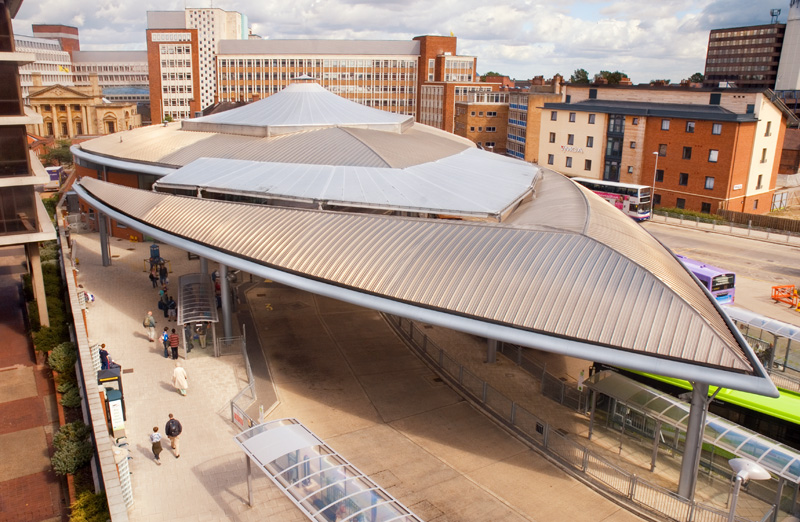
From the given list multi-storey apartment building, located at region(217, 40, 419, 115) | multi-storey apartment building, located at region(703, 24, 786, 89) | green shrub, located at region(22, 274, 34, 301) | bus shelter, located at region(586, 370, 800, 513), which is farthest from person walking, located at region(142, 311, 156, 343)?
multi-storey apartment building, located at region(703, 24, 786, 89)

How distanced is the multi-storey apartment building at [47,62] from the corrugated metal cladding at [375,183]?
149 metres

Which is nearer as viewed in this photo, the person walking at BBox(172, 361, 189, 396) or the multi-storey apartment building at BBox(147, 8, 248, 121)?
the person walking at BBox(172, 361, 189, 396)

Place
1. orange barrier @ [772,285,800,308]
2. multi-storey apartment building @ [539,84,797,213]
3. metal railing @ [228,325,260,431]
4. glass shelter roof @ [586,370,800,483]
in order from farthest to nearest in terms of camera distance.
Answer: multi-storey apartment building @ [539,84,797,213] → orange barrier @ [772,285,800,308] → metal railing @ [228,325,260,431] → glass shelter roof @ [586,370,800,483]

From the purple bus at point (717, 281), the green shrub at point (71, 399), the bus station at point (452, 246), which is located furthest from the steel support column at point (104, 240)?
the purple bus at point (717, 281)

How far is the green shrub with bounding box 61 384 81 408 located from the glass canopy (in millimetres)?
8460

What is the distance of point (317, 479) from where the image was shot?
14.4 m

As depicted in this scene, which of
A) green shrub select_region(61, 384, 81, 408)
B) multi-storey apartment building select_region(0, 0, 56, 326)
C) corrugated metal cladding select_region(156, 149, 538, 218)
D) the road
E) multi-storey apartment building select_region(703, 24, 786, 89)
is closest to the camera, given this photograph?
green shrub select_region(61, 384, 81, 408)

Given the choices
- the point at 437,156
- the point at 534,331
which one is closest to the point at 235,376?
the point at 534,331

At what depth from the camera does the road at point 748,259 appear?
35.6 meters

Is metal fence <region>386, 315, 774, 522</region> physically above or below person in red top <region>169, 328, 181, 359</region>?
below

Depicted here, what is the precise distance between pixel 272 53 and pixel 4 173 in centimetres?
11777

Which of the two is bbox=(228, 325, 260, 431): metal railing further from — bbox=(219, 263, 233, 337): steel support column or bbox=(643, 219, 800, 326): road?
bbox=(643, 219, 800, 326): road

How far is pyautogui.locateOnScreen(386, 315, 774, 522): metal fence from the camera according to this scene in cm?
1616

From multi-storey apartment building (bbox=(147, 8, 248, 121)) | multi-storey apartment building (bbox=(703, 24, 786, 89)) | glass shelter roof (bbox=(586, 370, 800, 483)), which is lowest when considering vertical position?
glass shelter roof (bbox=(586, 370, 800, 483))
